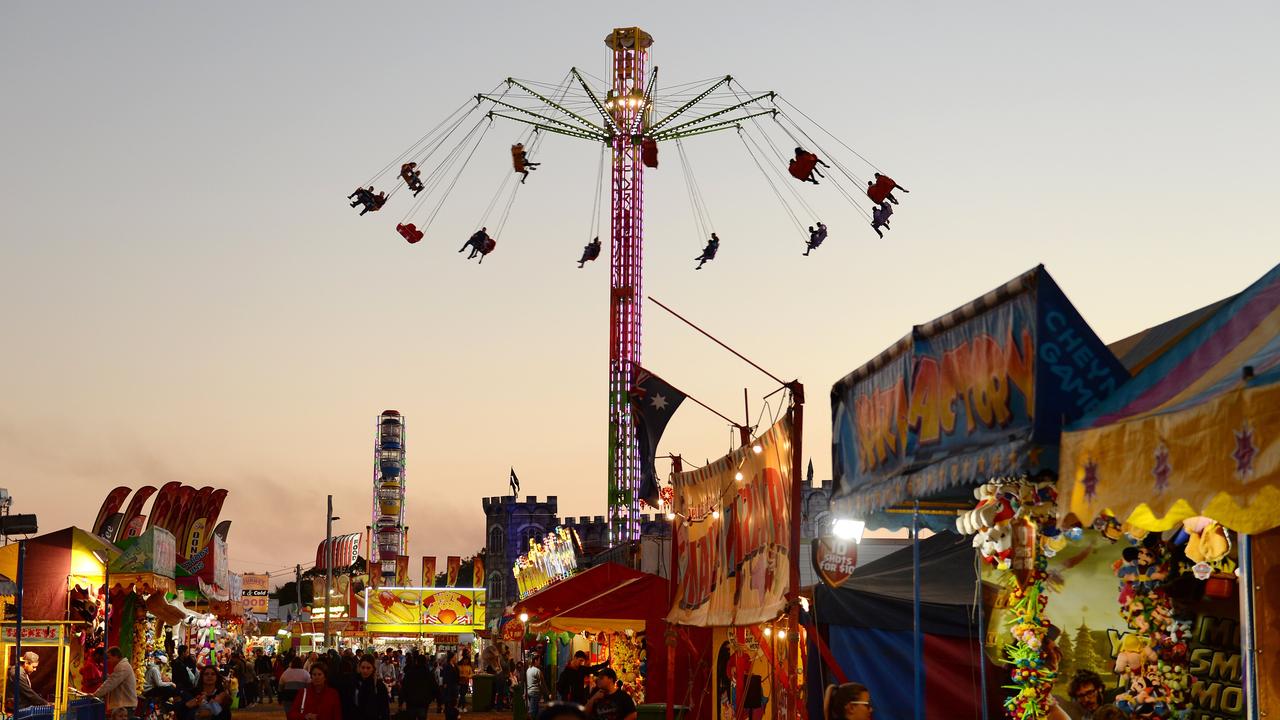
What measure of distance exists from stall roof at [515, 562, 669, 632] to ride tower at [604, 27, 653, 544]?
17710mm

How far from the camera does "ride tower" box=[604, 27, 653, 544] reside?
4344 cm

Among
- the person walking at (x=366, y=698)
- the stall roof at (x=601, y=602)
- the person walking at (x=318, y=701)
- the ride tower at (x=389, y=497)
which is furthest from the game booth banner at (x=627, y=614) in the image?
the ride tower at (x=389, y=497)

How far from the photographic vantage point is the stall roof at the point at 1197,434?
256 inches

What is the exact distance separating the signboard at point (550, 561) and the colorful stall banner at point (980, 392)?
31.6 m

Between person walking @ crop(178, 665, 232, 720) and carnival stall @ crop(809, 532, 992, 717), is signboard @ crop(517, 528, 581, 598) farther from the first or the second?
carnival stall @ crop(809, 532, 992, 717)

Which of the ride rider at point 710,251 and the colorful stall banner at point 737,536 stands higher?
the ride rider at point 710,251

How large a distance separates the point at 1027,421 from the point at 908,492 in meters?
1.77

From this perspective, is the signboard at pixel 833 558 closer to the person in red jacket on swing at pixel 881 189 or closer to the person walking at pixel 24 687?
the person walking at pixel 24 687

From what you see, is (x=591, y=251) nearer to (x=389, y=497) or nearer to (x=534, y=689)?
(x=534, y=689)

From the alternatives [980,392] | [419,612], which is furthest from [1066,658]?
[419,612]

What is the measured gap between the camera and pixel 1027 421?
8.54 meters

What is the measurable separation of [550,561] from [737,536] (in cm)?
3068

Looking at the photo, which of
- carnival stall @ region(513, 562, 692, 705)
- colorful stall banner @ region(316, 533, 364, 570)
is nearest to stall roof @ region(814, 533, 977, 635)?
carnival stall @ region(513, 562, 692, 705)

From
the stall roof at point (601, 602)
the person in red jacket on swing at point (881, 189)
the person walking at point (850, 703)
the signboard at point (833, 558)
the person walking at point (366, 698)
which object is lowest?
the person walking at point (366, 698)
